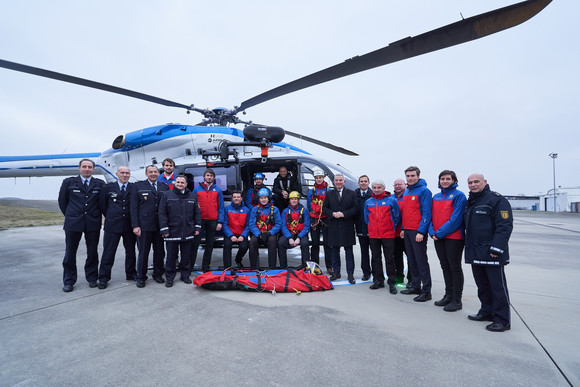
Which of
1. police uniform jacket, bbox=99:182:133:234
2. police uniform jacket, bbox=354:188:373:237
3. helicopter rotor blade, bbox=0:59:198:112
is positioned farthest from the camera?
police uniform jacket, bbox=354:188:373:237

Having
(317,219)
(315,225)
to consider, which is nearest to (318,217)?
(317,219)

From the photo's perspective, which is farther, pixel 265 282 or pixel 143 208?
pixel 143 208

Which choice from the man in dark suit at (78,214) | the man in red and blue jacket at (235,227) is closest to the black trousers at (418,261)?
the man in red and blue jacket at (235,227)

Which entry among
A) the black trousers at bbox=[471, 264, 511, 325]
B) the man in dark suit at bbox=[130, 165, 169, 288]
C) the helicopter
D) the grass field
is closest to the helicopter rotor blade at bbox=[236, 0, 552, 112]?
the helicopter

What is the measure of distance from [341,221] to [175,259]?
2719mm

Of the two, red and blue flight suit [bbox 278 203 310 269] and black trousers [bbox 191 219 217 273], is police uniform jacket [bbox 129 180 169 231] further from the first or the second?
red and blue flight suit [bbox 278 203 310 269]

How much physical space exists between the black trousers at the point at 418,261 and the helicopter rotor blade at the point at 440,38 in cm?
229

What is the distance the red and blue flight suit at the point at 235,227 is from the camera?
4.82m

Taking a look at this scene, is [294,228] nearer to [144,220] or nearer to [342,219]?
[342,219]

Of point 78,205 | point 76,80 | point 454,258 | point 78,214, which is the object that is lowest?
point 454,258

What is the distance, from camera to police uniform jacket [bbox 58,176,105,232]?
153 inches

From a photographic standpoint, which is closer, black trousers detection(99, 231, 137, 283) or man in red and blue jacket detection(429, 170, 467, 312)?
man in red and blue jacket detection(429, 170, 467, 312)

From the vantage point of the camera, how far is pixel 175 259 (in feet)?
14.2

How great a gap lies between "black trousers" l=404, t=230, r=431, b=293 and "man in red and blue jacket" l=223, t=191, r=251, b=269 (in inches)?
105
